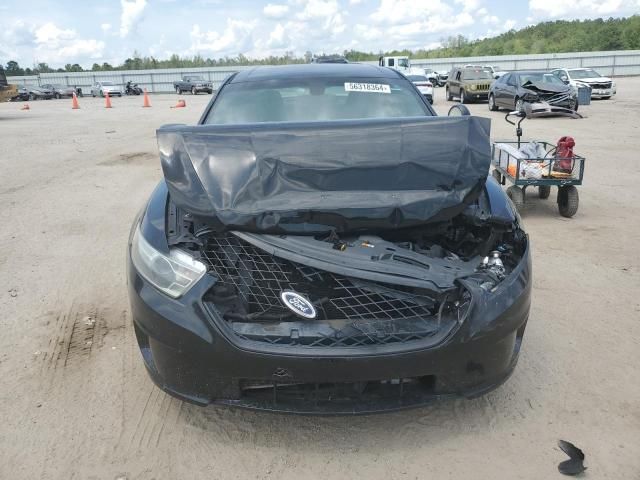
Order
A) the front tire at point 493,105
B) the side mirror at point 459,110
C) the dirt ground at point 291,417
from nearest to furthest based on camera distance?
the dirt ground at point 291,417 < the side mirror at point 459,110 < the front tire at point 493,105

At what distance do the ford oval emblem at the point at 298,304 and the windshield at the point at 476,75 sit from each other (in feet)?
74.4

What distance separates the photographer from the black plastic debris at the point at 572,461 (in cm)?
227

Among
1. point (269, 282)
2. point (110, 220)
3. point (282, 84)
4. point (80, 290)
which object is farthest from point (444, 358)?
point (110, 220)

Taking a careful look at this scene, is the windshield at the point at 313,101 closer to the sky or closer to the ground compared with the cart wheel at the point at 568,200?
closer to the sky

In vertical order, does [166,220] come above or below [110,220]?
above

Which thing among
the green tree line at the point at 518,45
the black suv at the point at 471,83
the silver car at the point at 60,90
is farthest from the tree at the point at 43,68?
the black suv at the point at 471,83

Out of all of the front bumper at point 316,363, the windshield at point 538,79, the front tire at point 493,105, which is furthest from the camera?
the front tire at point 493,105

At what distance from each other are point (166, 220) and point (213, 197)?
0.30 metres

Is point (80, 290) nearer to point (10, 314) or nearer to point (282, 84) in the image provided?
point (10, 314)

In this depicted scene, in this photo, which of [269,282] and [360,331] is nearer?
[360,331]

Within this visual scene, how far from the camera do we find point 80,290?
424 centimetres

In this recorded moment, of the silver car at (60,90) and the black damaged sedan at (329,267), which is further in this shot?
the silver car at (60,90)

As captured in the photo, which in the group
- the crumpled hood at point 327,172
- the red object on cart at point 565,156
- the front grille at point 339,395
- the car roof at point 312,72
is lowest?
the front grille at point 339,395

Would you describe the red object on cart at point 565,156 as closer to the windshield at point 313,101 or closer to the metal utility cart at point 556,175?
the metal utility cart at point 556,175
